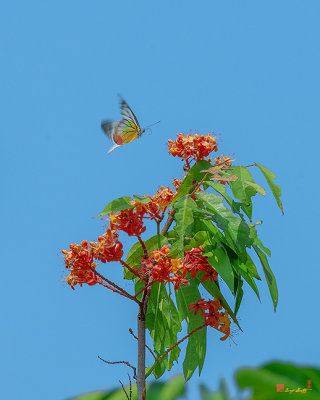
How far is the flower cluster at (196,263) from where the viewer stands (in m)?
1.91

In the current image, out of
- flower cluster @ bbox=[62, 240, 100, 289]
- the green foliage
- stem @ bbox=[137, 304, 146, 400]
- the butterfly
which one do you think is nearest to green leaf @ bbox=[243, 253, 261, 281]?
stem @ bbox=[137, 304, 146, 400]

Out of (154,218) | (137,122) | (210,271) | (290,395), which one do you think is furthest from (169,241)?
(290,395)

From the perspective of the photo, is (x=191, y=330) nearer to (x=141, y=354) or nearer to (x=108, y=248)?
(x=141, y=354)

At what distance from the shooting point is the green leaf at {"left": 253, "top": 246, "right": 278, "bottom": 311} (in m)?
1.96

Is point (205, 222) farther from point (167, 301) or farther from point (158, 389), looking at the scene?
point (158, 389)

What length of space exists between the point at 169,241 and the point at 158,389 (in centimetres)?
230

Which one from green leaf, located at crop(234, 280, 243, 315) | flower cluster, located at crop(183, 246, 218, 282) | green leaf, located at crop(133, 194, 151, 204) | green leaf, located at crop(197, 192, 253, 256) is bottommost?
green leaf, located at crop(234, 280, 243, 315)

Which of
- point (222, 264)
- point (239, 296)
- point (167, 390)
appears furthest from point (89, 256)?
point (167, 390)

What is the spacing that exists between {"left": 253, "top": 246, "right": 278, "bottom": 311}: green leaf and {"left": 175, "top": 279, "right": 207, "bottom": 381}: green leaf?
0.34 metres

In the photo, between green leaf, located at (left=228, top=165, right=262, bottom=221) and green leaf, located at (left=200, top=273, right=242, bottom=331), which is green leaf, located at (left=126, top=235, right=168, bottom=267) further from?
green leaf, located at (left=228, top=165, right=262, bottom=221)

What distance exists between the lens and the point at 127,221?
1977 millimetres

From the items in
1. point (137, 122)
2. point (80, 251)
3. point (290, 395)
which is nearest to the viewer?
point (80, 251)

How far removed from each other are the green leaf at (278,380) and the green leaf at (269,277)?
1979mm

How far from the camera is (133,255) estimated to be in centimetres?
221
